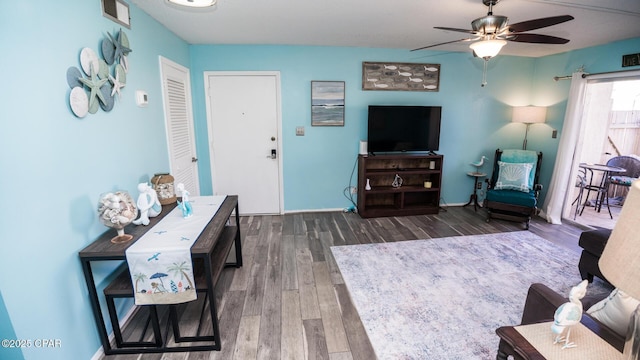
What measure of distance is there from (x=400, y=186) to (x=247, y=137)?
2393 millimetres

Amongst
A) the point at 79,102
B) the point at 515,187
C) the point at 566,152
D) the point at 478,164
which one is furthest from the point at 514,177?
the point at 79,102

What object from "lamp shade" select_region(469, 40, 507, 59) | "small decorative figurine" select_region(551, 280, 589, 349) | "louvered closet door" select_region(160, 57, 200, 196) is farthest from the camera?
"louvered closet door" select_region(160, 57, 200, 196)

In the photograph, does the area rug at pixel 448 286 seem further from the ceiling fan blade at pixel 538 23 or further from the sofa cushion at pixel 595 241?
the ceiling fan blade at pixel 538 23

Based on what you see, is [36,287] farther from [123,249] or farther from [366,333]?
[366,333]

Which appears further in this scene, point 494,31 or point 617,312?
point 494,31

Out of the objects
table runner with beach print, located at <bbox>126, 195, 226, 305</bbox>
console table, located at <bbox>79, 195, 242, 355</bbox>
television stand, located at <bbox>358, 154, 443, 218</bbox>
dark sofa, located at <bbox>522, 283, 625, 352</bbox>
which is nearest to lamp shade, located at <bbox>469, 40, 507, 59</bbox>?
dark sofa, located at <bbox>522, 283, 625, 352</bbox>

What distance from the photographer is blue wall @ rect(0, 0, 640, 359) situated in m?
1.34

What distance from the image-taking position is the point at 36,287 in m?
1.41

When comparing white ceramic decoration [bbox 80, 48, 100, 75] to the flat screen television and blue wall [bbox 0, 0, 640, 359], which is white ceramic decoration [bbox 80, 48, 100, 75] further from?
the flat screen television

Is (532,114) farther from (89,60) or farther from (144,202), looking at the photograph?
(89,60)

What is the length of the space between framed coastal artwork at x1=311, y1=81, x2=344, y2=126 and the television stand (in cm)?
71

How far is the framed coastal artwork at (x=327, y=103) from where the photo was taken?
4.08 m

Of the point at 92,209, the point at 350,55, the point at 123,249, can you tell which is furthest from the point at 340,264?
the point at 350,55

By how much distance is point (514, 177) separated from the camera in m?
4.06
